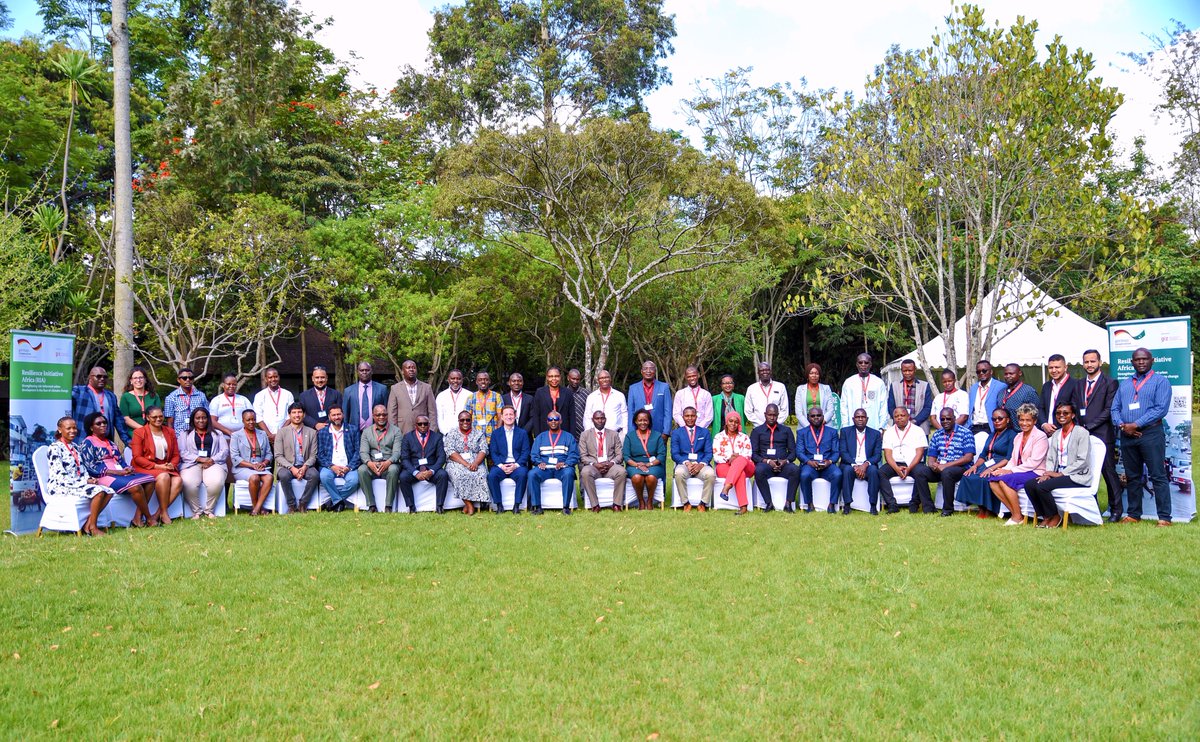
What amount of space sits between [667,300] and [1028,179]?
13.2m

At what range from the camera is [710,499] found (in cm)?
956

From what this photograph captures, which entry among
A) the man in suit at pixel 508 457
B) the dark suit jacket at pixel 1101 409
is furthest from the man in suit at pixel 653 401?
the dark suit jacket at pixel 1101 409

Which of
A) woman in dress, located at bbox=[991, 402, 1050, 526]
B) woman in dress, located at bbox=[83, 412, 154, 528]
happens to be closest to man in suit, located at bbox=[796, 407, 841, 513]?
woman in dress, located at bbox=[991, 402, 1050, 526]

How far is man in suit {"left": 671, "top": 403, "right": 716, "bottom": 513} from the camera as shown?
955 cm

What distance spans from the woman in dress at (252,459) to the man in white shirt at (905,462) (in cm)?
706

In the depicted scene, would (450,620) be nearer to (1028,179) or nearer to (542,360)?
(1028,179)

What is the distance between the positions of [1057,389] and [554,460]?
18.0 ft

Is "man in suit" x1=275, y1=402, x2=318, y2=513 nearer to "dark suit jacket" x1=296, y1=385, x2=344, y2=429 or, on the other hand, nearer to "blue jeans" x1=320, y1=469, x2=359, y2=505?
"blue jeans" x1=320, y1=469, x2=359, y2=505

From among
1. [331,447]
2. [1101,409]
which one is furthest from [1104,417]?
[331,447]

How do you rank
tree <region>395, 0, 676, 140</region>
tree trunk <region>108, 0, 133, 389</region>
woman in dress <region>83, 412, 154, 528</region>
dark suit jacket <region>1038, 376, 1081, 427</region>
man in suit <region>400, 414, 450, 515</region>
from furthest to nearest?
tree <region>395, 0, 676, 140</region> < tree trunk <region>108, 0, 133, 389</region> < man in suit <region>400, 414, 450, 515</region> < dark suit jacket <region>1038, 376, 1081, 427</region> < woman in dress <region>83, 412, 154, 528</region>

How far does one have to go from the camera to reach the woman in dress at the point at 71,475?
7.90m

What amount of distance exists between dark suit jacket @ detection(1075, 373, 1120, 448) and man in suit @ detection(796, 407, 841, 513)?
2536mm

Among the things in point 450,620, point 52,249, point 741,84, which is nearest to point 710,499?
point 450,620

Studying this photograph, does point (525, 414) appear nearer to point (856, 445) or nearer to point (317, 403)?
point (317, 403)
